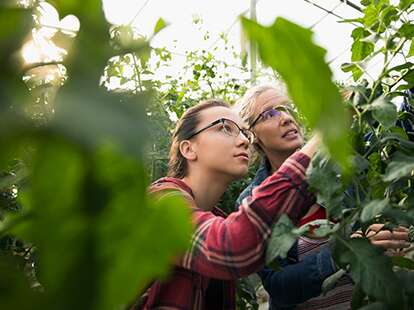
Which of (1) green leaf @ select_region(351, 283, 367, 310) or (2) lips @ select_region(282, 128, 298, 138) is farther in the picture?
(2) lips @ select_region(282, 128, 298, 138)

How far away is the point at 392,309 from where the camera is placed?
809 mm

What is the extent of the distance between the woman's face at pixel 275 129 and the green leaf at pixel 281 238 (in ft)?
2.71

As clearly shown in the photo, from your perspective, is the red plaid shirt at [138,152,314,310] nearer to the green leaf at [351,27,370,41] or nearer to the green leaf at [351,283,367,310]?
the green leaf at [351,283,367,310]

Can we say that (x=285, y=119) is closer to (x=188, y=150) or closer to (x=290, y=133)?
(x=290, y=133)

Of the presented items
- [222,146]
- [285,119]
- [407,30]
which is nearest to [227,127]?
[222,146]

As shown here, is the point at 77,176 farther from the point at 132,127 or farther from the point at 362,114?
the point at 362,114

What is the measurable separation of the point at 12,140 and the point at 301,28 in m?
0.09

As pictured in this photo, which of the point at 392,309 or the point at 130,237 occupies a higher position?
the point at 130,237

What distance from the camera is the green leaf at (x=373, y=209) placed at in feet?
2.62

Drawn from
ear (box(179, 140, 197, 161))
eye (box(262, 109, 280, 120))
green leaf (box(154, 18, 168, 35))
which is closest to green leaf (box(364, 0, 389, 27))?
ear (box(179, 140, 197, 161))

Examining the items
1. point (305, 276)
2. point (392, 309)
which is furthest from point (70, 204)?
point (305, 276)

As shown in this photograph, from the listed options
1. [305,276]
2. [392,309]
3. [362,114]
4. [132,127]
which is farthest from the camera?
[305,276]

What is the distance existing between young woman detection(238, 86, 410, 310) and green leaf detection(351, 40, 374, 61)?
291 millimetres

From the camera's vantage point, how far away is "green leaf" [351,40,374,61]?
113 centimetres
